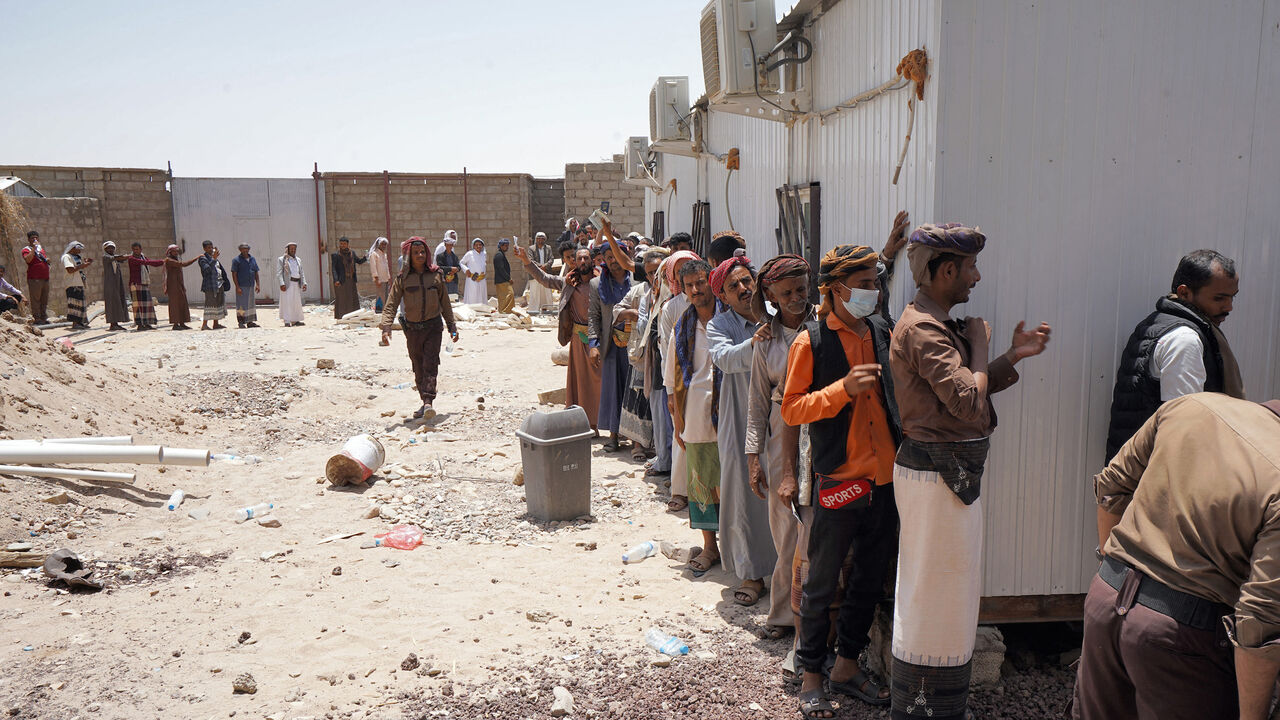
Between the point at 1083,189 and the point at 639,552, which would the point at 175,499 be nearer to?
the point at 639,552

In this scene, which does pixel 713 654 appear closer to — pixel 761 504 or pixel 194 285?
pixel 761 504

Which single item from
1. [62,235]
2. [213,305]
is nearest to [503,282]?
[213,305]

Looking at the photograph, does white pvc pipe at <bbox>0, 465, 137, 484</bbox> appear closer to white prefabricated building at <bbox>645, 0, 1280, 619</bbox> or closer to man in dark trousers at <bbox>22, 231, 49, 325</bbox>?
white prefabricated building at <bbox>645, 0, 1280, 619</bbox>

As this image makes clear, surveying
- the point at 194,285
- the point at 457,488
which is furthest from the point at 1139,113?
the point at 194,285

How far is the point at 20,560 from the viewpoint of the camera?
5.07 m

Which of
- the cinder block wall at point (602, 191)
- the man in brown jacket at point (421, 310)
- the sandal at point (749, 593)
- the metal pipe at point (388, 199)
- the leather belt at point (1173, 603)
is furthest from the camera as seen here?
the metal pipe at point (388, 199)

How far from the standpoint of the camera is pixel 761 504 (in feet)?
14.9

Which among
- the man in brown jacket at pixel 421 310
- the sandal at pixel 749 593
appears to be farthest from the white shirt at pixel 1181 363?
the man in brown jacket at pixel 421 310

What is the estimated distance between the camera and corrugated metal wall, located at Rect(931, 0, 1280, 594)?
11.4ft

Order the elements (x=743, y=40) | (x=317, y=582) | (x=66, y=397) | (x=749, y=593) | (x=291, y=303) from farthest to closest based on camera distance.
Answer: (x=291, y=303) < (x=66, y=397) < (x=743, y=40) < (x=317, y=582) < (x=749, y=593)

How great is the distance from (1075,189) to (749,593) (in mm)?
2401

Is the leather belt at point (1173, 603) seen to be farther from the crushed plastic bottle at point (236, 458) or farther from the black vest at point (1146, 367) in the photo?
the crushed plastic bottle at point (236, 458)

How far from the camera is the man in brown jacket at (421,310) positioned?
8.83 m

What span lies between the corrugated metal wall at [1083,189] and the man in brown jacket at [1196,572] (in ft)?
4.89
